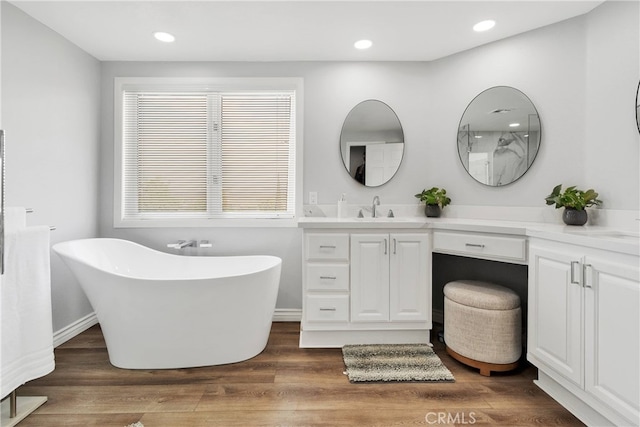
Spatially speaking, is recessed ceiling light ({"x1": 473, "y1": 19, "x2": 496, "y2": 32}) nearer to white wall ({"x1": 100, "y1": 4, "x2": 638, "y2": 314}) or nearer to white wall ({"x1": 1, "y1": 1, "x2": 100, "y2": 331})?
white wall ({"x1": 100, "y1": 4, "x2": 638, "y2": 314})

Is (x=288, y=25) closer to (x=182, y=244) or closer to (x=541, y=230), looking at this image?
(x=182, y=244)

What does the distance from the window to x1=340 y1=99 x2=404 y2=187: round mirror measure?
20.9 inches

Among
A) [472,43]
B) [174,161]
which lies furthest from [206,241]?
[472,43]

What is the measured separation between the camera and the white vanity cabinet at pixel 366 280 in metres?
2.30

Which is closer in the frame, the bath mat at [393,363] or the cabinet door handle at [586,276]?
the cabinet door handle at [586,276]

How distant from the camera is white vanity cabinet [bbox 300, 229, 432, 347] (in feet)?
7.55

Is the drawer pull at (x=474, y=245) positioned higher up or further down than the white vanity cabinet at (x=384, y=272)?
higher up

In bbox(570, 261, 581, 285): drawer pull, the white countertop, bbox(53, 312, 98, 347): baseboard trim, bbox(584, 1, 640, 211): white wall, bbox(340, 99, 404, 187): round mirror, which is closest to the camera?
the white countertop

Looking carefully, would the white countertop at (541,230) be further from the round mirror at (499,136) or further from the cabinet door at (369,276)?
the round mirror at (499,136)

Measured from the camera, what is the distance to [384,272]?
230 centimetres

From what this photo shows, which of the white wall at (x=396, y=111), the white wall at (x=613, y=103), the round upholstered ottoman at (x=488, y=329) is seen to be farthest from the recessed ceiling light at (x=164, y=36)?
the white wall at (x=613, y=103)

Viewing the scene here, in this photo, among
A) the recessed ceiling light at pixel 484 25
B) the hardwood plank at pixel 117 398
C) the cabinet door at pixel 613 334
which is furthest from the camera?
the recessed ceiling light at pixel 484 25

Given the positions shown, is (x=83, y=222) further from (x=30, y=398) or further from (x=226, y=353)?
(x=226, y=353)

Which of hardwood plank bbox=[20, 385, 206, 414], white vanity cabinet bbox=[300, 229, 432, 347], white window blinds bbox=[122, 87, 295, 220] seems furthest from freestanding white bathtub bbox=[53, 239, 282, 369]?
white window blinds bbox=[122, 87, 295, 220]
